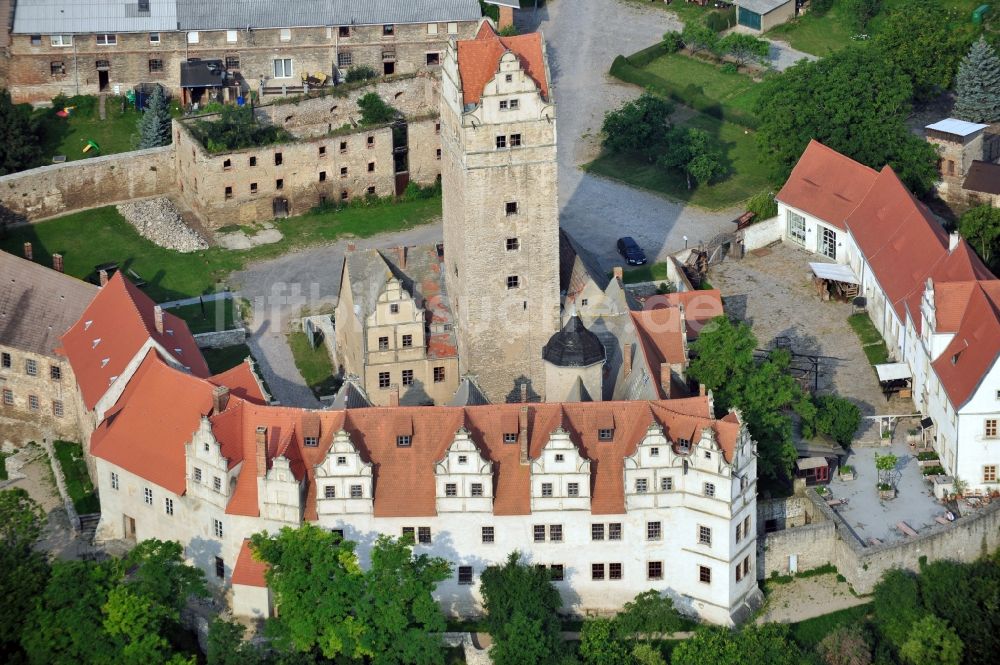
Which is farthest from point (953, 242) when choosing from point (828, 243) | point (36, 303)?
point (36, 303)

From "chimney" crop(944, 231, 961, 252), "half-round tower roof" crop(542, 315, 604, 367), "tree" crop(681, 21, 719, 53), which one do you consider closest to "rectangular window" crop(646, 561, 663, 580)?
"half-round tower roof" crop(542, 315, 604, 367)

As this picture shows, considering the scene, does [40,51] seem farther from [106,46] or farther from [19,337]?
Result: [19,337]

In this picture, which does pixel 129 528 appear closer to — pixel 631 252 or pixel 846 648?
pixel 846 648

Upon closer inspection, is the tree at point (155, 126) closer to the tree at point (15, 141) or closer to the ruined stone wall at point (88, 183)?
the ruined stone wall at point (88, 183)

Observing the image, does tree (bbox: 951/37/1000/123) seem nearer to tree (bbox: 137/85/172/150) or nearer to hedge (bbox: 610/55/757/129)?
A: hedge (bbox: 610/55/757/129)

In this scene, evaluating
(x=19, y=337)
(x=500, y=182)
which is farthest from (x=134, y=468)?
(x=500, y=182)

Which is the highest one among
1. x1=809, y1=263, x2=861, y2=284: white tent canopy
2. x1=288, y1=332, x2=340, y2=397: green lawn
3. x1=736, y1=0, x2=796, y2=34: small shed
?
x1=736, y1=0, x2=796, y2=34: small shed

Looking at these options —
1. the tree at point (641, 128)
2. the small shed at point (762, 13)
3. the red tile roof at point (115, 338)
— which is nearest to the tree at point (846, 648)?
the red tile roof at point (115, 338)
